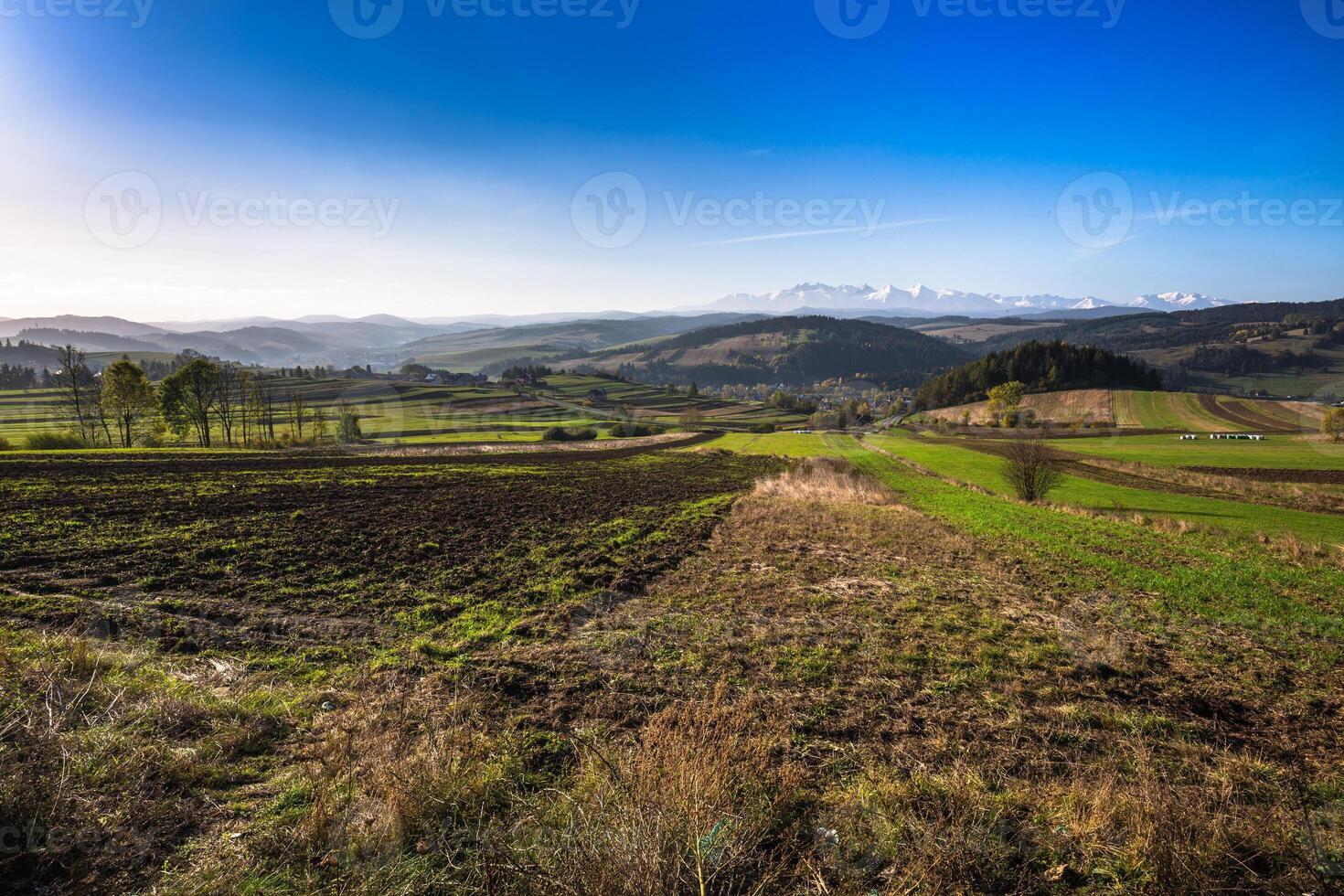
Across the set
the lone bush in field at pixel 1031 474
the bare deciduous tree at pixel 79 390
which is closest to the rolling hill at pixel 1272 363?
the lone bush in field at pixel 1031 474

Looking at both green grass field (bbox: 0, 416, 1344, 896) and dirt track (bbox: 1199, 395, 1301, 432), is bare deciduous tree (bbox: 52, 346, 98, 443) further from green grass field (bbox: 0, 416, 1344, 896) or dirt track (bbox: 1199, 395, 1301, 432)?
dirt track (bbox: 1199, 395, 1301, 432)

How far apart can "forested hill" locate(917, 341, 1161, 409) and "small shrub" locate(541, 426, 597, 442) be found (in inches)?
3478

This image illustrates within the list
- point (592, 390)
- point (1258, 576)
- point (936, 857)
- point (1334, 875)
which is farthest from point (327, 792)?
point (592, 390)

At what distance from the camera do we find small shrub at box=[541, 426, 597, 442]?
73000 mm

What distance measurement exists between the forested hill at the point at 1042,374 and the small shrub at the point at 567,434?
Result: 290 feet

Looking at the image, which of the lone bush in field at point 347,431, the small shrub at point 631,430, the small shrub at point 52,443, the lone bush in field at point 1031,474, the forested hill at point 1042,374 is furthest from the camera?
the forested hill at point 1042,374

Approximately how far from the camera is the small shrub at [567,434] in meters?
73.0

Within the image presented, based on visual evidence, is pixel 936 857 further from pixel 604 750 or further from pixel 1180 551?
pixel 1180 551

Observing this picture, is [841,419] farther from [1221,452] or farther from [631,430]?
[1221,452]

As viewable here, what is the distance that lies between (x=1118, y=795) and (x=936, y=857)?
2468 mm

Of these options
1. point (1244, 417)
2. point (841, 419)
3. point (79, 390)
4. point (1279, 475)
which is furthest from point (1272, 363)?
point (79, 390)

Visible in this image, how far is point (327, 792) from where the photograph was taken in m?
4.46

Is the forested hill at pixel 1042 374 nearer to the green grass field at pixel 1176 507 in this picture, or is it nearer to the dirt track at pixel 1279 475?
the dirt track at pixel 1279 475

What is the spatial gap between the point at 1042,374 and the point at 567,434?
378 ft
